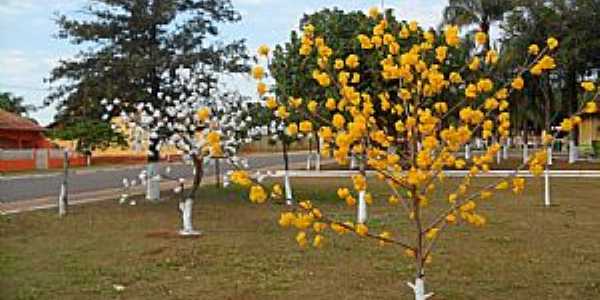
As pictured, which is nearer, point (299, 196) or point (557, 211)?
point (557, 211)

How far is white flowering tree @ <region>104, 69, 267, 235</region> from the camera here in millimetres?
12523

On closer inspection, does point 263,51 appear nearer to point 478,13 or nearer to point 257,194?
point 257,194

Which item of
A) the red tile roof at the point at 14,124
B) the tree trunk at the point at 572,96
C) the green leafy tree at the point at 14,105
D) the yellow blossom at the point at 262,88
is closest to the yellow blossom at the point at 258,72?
the yellow blossom at the point at 262,88

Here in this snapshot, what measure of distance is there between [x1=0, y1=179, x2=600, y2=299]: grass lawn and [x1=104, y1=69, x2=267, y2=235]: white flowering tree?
1.14 meters

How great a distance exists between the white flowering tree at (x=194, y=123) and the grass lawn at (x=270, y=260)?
114cm

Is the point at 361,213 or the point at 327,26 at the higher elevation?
the point at 327,26

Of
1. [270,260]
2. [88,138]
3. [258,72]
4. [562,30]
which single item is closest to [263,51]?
[258,72]

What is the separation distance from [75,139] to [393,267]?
3392cm

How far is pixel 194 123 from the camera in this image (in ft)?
43.4

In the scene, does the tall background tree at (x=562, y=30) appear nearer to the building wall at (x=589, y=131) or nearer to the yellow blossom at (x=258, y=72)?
the building wall at (x=589, y=131)

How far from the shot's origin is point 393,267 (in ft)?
27.6

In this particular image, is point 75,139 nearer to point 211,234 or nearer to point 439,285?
point 211,234

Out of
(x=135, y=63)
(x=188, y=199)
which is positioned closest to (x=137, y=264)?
(x=188, y=199)

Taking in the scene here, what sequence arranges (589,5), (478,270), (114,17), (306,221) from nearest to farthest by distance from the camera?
(306,221) → (478,270) → (114,17) → (589,5)
